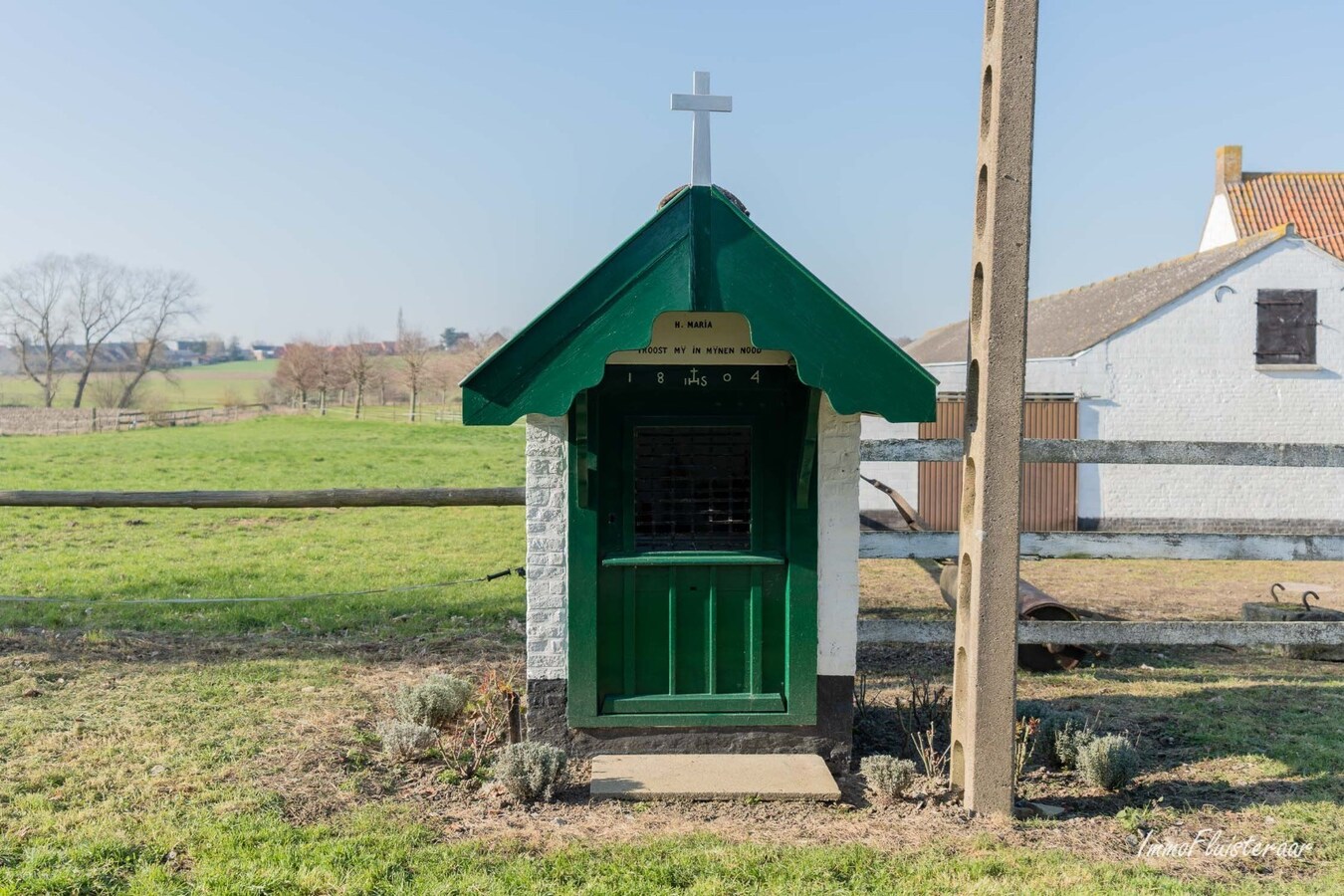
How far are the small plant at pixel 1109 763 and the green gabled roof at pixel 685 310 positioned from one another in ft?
7.11

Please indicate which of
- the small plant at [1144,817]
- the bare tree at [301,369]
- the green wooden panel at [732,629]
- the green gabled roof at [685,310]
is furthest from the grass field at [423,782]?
the bare tree at [301,369]

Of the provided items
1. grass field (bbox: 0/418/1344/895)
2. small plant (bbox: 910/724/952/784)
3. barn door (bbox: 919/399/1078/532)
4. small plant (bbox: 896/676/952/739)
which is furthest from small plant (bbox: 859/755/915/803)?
barn door (bbox: 919/399/1078/532)

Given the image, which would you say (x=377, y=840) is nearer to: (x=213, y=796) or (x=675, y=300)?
(x=213, y=796)

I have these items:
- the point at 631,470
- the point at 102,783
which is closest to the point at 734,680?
the point at 631,470

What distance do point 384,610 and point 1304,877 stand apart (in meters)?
8.49

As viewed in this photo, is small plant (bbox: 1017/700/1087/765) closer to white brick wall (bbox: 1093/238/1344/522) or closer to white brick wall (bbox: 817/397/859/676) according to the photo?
white brick wall (bbox: 817/397/859/676)

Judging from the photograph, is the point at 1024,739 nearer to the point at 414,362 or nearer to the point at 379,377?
the point at 414,362

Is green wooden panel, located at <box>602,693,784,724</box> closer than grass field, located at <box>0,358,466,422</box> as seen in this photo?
Yes

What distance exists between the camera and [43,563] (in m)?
13.4

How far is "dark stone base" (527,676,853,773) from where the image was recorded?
6223mm

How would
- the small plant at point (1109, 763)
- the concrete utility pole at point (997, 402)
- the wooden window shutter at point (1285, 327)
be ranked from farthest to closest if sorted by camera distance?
the wooden window shutter at point (1285, 327) → the small plant at point (1109, 763) → the concrete utility pole at point (997, 402)

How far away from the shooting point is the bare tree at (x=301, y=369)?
57188 mm

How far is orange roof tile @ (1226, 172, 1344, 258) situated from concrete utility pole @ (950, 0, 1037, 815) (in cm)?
2561

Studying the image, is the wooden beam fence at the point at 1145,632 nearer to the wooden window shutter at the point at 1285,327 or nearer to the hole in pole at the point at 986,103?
the hole in pole at the point at 986,103
